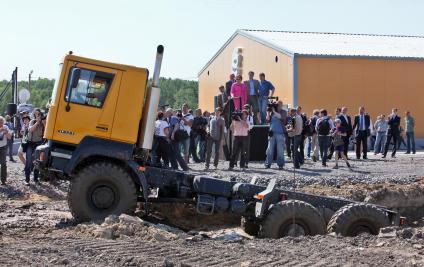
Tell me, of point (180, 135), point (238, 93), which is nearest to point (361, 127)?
point (238, 93)

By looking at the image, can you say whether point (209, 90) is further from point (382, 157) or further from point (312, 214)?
point (312, 214)

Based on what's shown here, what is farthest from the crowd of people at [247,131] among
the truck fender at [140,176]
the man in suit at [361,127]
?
the truck fender at [140,176]

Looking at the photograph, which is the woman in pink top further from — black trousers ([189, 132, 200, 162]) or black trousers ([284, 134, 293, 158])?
black trousers ([284, 134, 293, 158])

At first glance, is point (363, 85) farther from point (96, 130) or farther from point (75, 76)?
point (75, 76)

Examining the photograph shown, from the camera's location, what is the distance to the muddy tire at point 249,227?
14.7 meters

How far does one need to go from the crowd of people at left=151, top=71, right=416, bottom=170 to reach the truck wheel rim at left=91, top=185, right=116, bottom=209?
4313 mm

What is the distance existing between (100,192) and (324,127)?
37.1 feet

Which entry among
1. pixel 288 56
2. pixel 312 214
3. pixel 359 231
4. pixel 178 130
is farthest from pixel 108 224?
pixel 288 56

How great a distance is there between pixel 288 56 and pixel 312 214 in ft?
80.8

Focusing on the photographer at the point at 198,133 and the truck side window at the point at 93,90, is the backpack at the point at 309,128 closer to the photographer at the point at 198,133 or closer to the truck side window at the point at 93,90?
the photographer at the point at 198,133

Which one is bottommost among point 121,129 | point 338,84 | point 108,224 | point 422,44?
point 108,224

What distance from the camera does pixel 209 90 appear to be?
47.4 metres

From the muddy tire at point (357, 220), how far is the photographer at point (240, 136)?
8.34 meters

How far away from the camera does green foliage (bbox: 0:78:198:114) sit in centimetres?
6550
